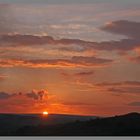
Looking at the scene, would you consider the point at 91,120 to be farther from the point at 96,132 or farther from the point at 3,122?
the point at 3,122

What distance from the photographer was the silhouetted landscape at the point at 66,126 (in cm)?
2339

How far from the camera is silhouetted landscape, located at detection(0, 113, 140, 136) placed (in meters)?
23.4

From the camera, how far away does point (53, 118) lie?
23.7 meters

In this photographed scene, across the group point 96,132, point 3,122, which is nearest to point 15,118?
point 3,122

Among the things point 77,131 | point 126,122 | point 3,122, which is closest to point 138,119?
point 126,122

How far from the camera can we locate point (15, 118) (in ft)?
78.2

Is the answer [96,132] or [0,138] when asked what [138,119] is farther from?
[0,138]

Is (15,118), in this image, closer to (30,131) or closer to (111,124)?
(30,131)

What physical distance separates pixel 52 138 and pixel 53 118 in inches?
30.0

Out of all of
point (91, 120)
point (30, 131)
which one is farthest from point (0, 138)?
point (91, 120)

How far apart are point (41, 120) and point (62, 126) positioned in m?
0.58

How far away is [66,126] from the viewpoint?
77.7 feet

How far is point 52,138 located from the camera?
75.6ft

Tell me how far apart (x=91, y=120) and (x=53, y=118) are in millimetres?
967
